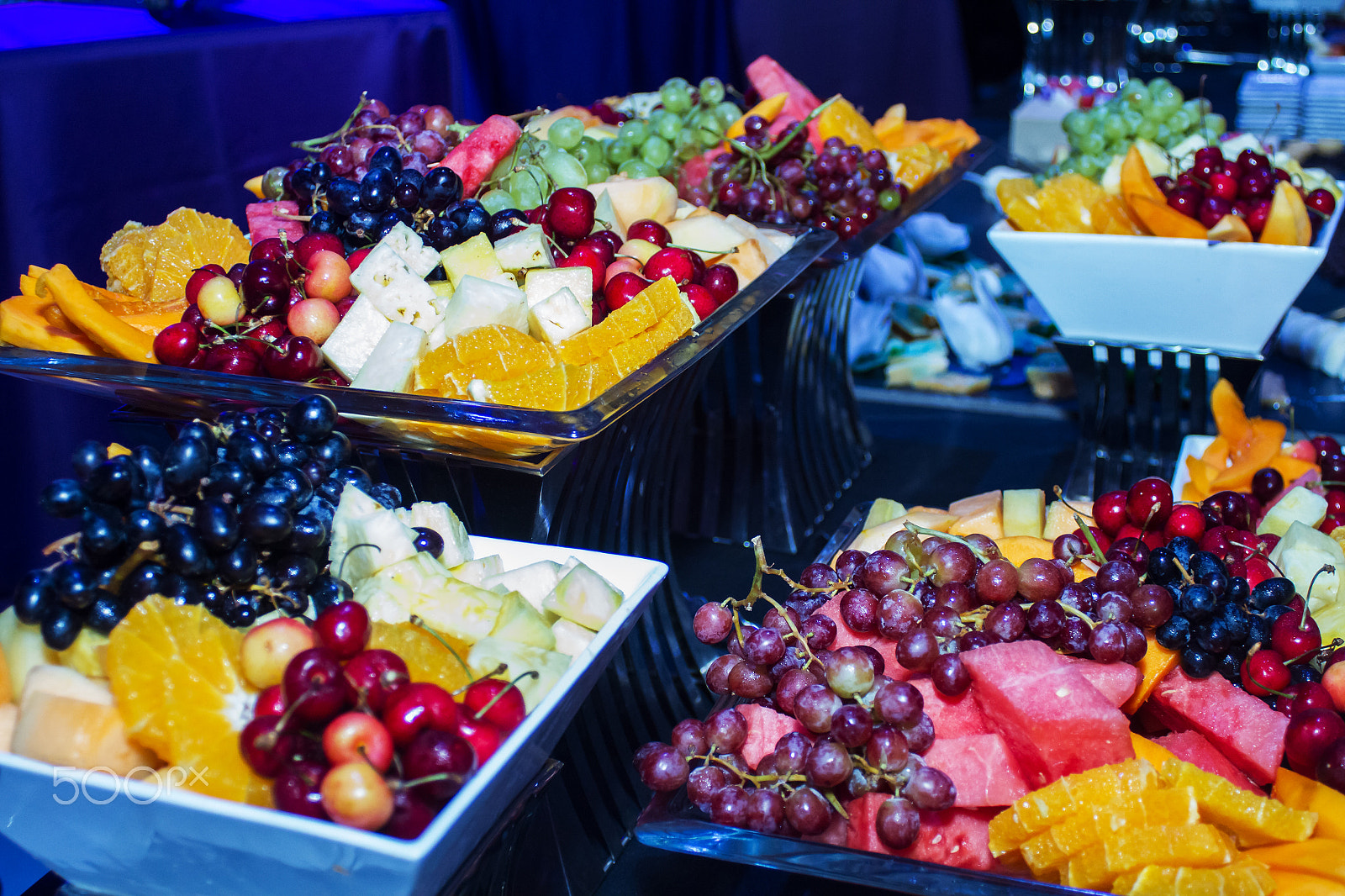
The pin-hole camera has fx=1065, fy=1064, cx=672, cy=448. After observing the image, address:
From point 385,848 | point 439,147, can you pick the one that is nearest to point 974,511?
point 385,848

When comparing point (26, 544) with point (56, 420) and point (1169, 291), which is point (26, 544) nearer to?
point (56, 420)

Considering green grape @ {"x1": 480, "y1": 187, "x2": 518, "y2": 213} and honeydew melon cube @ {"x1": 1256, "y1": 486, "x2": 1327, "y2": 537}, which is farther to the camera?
green grape @ {"x1": 480, "y1": 187, "x2": 518, "y2": 213}

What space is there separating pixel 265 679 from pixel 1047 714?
465 mm

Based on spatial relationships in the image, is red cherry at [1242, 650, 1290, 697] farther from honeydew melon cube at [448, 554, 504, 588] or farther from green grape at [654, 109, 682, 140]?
green grape at [654, 109, 682, 140]

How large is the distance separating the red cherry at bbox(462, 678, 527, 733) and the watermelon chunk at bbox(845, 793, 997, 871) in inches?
8.9

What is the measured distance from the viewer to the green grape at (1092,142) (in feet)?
5.99

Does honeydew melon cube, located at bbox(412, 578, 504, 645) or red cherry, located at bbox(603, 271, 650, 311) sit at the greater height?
red cherry, located at bbox(603, 271, 650, 311)

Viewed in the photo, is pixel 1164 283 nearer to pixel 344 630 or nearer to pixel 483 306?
pixel 483 306

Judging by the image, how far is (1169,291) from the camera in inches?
57.6

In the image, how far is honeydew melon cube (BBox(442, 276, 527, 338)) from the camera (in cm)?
91

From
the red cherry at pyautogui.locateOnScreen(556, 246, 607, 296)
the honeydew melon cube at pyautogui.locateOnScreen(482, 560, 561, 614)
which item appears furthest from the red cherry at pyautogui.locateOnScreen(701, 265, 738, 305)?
the honeydew melon cube at pyautogui.locateOnScreen(482, 560, 561, 614)

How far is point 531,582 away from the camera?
28.7 inches

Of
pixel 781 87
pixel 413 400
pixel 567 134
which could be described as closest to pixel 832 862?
pixel 413 400

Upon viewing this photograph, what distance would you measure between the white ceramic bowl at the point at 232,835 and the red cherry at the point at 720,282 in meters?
0.50
